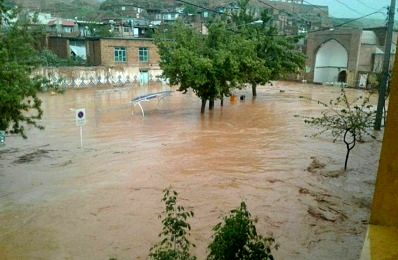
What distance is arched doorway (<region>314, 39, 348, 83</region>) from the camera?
47250 mm

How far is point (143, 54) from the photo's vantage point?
147 ft

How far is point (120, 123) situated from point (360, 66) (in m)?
34.0

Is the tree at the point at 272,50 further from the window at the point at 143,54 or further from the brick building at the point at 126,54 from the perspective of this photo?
the window at the point at 143,54

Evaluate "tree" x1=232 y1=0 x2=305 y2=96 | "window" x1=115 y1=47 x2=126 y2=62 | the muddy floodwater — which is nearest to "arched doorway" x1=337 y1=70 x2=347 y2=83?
"tree" x1=232 y1=0 x2=305 y2=96

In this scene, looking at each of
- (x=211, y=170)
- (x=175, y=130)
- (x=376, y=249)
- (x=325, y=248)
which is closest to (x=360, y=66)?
(x=175, y=130)

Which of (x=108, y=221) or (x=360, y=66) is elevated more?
(x=360, y=66)

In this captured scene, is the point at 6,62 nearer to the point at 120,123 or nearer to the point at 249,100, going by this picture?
the point at 120,123

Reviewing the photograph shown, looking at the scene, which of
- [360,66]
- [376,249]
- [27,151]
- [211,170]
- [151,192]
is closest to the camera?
[376,249]

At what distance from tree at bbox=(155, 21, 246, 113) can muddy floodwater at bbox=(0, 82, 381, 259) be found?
217 centimetres

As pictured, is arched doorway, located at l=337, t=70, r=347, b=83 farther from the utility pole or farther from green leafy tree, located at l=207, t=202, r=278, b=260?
green leafy tree, located at l=207, t=202, r=278, b=260

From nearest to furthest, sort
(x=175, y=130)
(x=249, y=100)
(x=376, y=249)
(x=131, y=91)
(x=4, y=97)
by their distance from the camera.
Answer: (x=376, y=249), (x=4, y=97), (x=175, y=130), (x=249, y=100), (x=131, y=91)

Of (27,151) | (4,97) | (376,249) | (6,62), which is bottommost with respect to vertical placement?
(27,151)

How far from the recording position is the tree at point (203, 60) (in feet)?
63.9

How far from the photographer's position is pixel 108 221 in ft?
28.3
